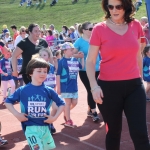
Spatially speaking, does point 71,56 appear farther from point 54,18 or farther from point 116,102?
point 54,18

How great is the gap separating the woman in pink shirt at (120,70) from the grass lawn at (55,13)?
100ft

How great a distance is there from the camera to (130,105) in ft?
11.6

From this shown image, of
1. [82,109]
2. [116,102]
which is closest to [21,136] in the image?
[82,109]

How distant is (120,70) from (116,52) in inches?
7.2

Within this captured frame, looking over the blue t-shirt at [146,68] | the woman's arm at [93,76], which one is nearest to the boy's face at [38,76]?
the woman's arm at [93,76]

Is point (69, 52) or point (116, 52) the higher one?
point (116, 52)

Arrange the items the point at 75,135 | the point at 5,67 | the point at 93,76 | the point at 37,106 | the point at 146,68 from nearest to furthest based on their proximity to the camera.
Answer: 1. the point at 93,76
2. the point at 37,106
3. the point at 75,135
4. the point at 146,68
5. the point at 5,67

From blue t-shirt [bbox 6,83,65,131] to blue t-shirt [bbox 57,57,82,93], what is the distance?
87.1 inches

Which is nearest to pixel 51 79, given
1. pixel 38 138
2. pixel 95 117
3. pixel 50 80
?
pixel 50 80

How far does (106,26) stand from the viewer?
3537mm

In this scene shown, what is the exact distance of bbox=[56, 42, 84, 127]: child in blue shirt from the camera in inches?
248

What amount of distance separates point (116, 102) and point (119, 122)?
269 millimetres

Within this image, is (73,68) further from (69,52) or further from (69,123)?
(69,123)

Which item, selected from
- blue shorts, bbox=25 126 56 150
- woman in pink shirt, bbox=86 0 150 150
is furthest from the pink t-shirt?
blue shorts, bbox=25 126 56 150
